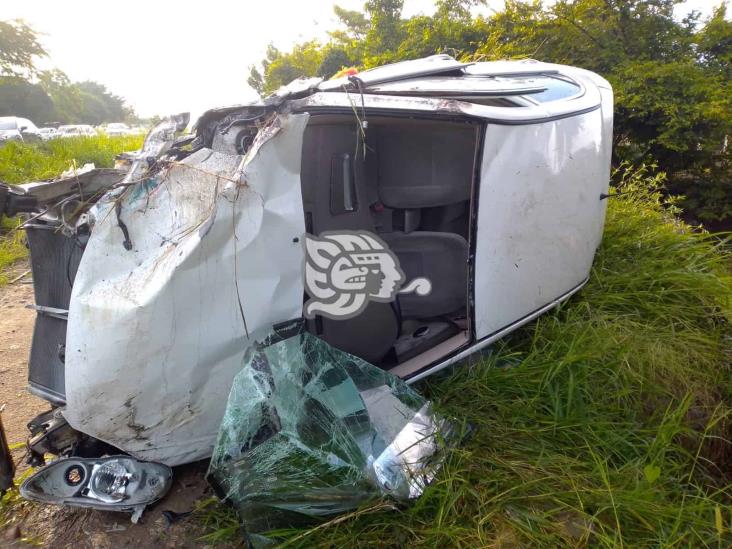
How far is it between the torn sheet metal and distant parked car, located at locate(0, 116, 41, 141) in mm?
9298

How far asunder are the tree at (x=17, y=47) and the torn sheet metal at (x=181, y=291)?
22.1m

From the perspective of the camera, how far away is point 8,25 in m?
17.5

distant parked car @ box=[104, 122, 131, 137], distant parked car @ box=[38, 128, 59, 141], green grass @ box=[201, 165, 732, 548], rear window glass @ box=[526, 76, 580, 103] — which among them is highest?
rear window glass @ box=[526, 76, 580, 103]

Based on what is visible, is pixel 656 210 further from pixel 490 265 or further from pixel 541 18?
pixel 541 18

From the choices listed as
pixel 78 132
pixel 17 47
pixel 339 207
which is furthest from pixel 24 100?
pixel 339 207

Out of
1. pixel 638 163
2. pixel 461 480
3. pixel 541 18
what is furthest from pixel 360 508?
pixel 541 18

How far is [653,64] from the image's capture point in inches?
231

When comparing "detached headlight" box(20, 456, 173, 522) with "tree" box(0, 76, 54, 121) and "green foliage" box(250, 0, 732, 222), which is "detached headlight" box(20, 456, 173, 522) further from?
"tree" box(0, 76, 54, 121)

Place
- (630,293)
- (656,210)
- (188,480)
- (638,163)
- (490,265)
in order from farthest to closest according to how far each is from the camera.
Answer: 1. (638,163)
2. (656,210)
3. (630,293)
4. (490,265)
5. (188,480)

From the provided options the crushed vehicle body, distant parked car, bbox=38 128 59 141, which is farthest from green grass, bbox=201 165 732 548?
distant parked car, bbox=38 128 59 141

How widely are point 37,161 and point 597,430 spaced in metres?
7.56

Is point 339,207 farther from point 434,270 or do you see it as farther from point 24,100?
point 24,100

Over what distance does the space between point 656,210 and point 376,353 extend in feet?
9.78

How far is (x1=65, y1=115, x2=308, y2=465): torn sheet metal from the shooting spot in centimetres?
147
